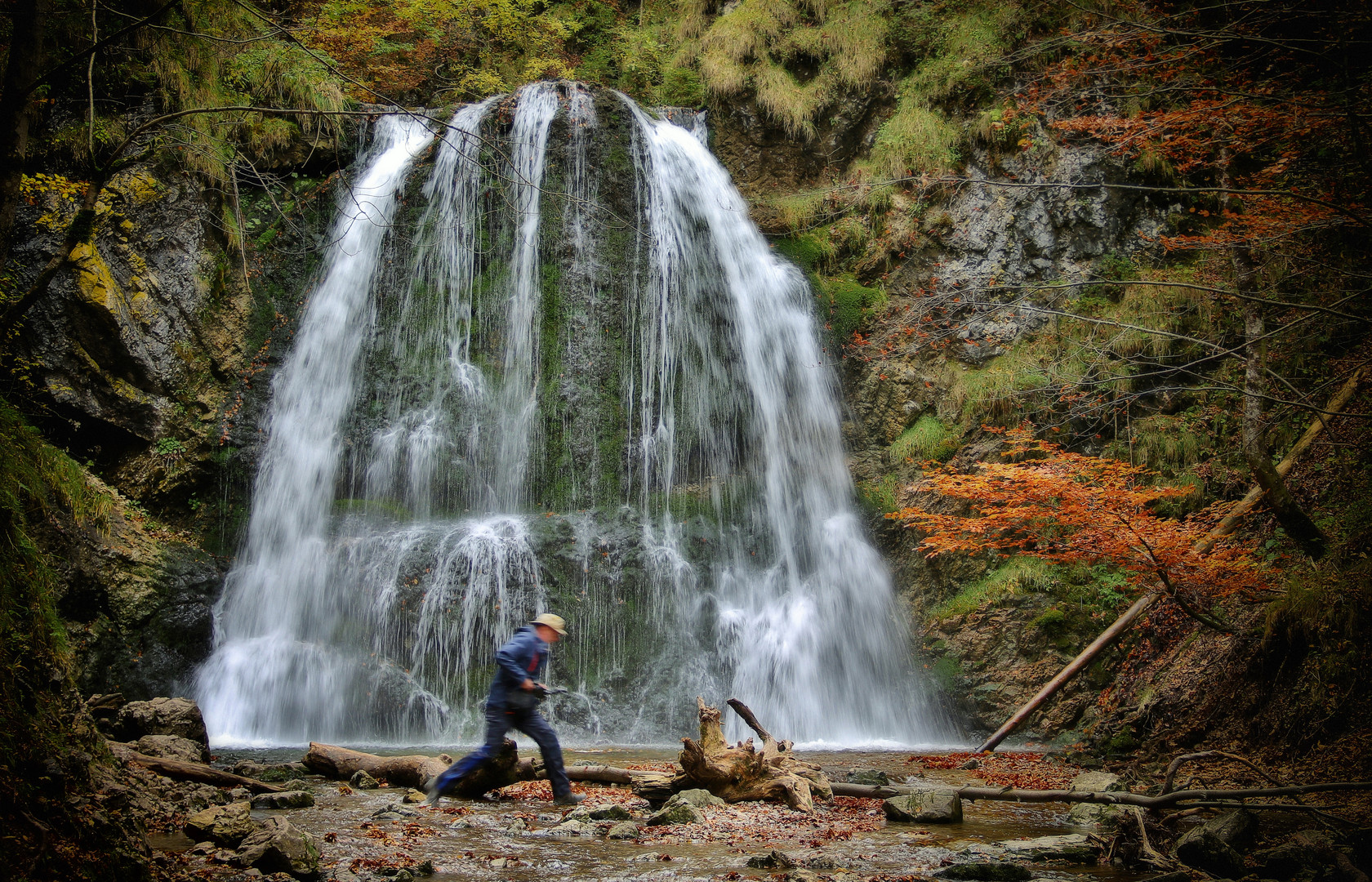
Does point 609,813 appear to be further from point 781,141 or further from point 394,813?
point 781,141

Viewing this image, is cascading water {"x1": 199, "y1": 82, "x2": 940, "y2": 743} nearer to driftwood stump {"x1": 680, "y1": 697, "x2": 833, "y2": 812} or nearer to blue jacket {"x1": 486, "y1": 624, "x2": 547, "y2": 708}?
driftwood stump {"x1": 680, "y1": 697, "x2": 833, "y2": 812}

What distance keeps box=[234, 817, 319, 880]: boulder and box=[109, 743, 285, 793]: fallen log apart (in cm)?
190

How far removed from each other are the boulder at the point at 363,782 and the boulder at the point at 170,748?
1074 millimetres

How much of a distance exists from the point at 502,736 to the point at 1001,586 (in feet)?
24.2

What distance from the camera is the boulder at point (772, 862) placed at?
11.8ft

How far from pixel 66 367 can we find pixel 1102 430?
45.7 ft

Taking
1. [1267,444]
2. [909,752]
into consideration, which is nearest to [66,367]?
[909,752]

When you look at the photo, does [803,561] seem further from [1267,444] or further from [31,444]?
[31,444]

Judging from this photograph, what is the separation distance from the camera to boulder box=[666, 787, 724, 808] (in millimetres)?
4746

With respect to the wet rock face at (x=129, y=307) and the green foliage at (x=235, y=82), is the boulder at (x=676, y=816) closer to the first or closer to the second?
the wet rock face at (x=129, y=307)

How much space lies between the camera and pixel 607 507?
11461 millimetres

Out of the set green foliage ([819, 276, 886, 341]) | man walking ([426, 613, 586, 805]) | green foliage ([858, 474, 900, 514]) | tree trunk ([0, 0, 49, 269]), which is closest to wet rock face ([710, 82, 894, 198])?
green foliage ([819, 276, 886, 341])

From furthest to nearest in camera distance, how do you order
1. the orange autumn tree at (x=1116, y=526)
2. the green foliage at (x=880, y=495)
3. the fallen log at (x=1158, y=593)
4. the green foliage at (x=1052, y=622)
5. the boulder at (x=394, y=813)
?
1. the green foliage at (x=880, y=495)
2. the green foliage at (x=1052, y=622)
3. the fallen log at (x=1158, y=593)
4. the orange autumn tree at (x=1116, y=526)
5. the boulder at (x=394, y=813)

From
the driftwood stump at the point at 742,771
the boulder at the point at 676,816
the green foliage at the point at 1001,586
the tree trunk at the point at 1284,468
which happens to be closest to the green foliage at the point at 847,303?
the green foliage at the point at 1001,586
